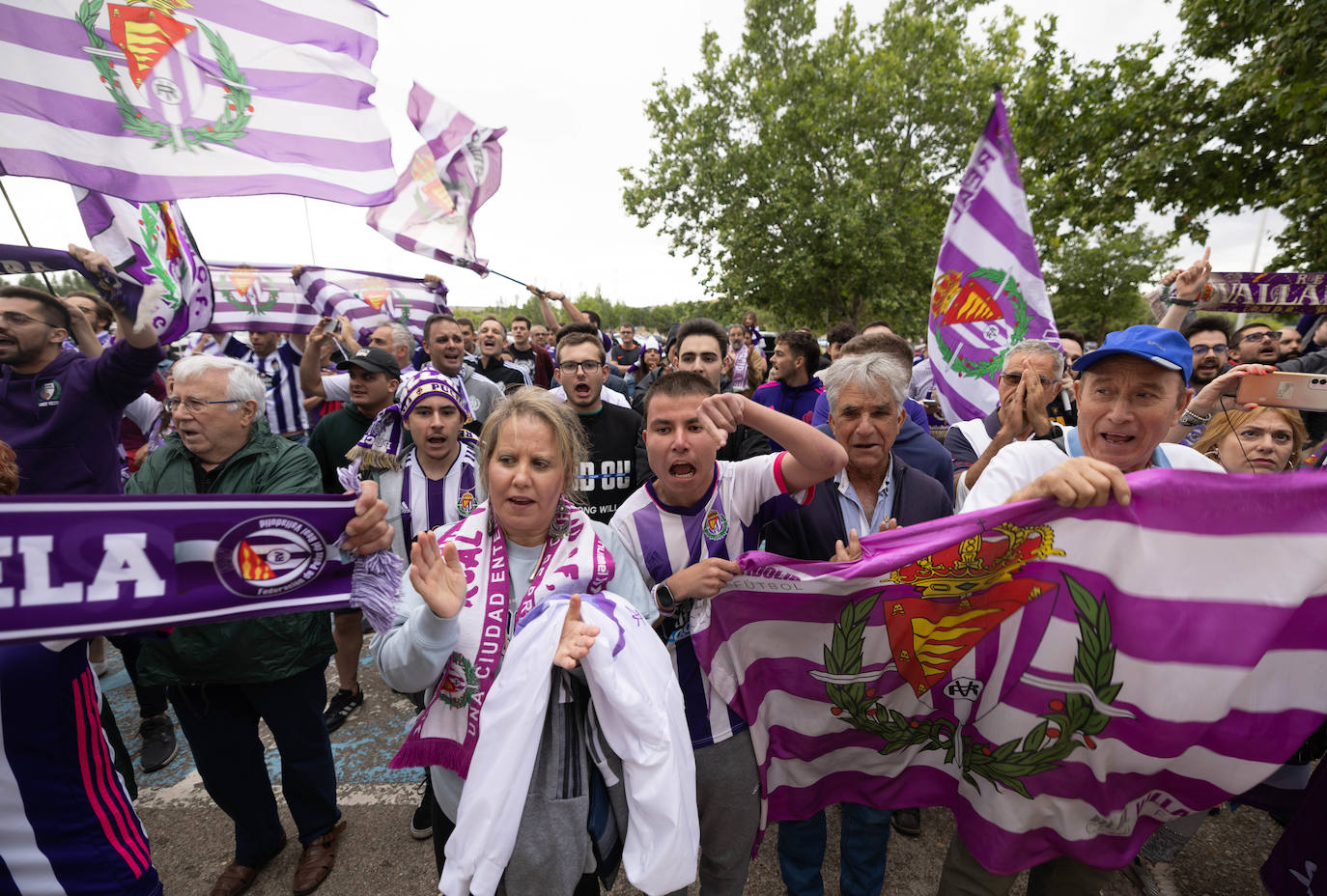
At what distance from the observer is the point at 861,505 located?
2.41 meters

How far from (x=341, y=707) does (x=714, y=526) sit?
3.22 metres

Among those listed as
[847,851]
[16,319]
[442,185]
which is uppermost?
[442,185]

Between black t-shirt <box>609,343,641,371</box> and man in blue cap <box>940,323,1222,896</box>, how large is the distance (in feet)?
29.1

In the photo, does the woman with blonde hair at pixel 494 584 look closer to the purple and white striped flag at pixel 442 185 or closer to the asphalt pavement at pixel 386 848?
the asphalt pavement at pixel 386 848

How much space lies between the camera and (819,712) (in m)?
2.22

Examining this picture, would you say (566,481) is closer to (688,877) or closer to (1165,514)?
(688,877)

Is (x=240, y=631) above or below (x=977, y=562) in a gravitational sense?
below

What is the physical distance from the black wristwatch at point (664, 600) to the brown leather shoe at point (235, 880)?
7.93 feet

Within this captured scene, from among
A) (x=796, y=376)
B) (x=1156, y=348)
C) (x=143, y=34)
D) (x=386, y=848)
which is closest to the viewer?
(x=1156, y=348)

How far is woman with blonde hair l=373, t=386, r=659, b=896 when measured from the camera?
1610 mm

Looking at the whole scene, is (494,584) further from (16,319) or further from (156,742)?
(156,742)

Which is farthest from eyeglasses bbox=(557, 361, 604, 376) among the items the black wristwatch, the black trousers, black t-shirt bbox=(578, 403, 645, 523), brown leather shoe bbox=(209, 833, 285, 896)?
brown leather shoe bbox=(209, 833, 285, 896)

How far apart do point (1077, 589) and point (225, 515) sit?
2.45 metres

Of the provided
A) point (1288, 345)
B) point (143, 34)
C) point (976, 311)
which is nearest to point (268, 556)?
point (143, 34)
